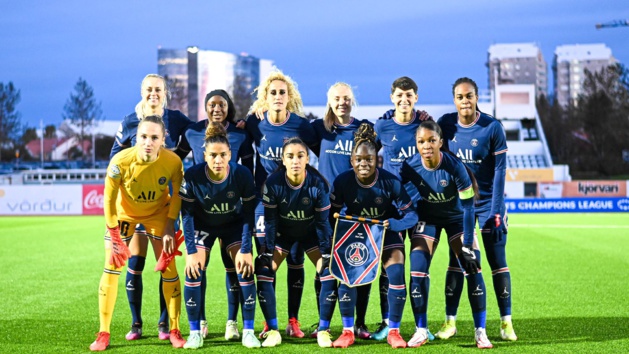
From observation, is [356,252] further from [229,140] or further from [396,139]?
[229,140]

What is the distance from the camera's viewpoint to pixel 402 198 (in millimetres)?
6660

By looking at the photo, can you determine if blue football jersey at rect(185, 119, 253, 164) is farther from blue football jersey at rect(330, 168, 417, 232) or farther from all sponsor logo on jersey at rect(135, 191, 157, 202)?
blue football jersey at rect(330, 168, 417, 232)

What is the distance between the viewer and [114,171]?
656 centimetres

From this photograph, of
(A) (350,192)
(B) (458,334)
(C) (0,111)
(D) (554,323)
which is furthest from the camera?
(C) (0,111)

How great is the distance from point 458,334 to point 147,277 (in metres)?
6.63

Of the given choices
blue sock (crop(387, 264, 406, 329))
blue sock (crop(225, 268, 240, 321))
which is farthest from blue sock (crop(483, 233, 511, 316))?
blue sock (crop(225, 268, 240, 321))

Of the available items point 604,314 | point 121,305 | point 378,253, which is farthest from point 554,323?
point 121,305

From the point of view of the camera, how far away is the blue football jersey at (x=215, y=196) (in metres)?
6.69

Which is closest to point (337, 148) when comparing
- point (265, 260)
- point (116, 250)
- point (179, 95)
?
point (265, 260)

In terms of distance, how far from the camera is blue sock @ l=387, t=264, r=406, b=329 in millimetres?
6543

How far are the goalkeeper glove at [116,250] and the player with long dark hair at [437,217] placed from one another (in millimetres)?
2518

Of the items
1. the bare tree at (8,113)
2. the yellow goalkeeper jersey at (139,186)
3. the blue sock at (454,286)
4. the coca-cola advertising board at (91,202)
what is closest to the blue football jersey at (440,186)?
the blue sock at (454,286)

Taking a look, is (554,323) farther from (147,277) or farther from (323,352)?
(147,277)

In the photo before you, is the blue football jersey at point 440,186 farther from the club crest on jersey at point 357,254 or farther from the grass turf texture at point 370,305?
the grass turf texture at point 370,305
